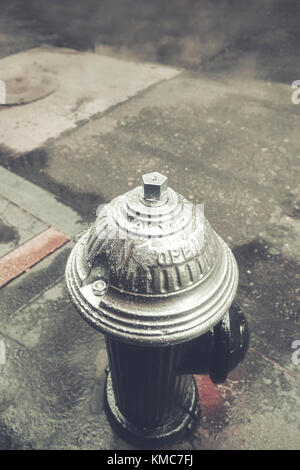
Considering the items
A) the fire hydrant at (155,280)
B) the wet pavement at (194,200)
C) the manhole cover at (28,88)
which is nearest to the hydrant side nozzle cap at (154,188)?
the fire hydrant at (155,280)

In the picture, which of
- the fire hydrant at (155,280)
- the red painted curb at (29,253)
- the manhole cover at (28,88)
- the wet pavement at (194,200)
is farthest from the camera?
the manhole cover at (28,88)

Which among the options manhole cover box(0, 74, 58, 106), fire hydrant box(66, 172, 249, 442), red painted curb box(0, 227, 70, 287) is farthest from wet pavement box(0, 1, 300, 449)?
fire hydrant box(66, 172, 249, 442)

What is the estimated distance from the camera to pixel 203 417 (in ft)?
9.18

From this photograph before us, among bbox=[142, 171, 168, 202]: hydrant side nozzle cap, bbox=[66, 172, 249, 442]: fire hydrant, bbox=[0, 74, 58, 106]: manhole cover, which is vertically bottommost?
bbox=[0, 74, 58, 106]: manhole cover

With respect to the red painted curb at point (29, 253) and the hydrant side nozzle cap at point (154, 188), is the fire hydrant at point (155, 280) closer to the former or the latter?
the hydrant side nozzle cap at point (154, 188)

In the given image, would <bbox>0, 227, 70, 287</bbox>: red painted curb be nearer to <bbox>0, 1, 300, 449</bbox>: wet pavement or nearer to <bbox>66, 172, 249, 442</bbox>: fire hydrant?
<bbox>0, 1, 300, 449</bbox>: wet pavement

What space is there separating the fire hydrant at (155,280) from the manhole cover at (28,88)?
5459 mm

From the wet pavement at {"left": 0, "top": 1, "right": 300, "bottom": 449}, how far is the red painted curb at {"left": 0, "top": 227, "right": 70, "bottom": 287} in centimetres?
8

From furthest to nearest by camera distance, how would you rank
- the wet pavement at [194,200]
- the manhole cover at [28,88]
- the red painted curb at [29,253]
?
the manhole cover at [28,88]
the red painted curb at [29,253]
the wet pavement at [194,200]

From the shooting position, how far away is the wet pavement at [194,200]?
9.18 feet

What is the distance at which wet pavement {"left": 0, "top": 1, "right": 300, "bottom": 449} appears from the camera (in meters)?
2.80

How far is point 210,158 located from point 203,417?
11.8ft

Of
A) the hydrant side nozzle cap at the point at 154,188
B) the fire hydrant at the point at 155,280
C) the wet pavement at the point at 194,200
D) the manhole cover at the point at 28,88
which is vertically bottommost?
the wet pavement at the point at 194,200

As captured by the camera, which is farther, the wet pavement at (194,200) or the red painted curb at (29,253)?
the red painted curb at (29,253)
